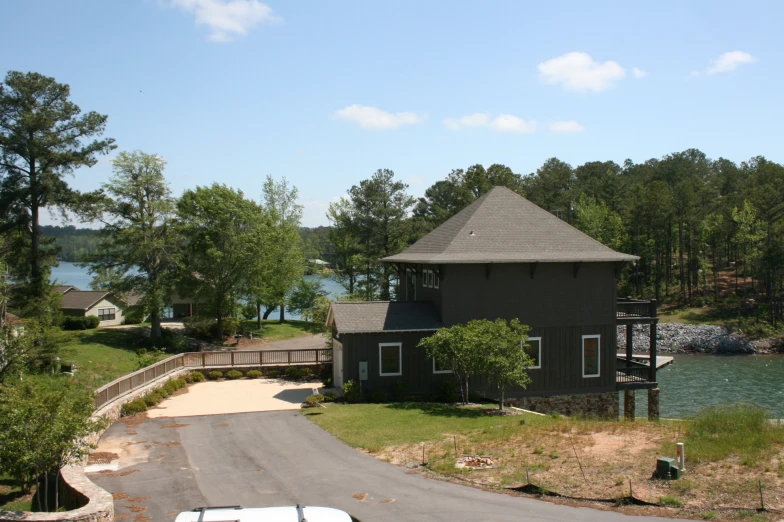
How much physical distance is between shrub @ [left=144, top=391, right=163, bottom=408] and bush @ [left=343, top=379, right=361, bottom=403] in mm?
7273

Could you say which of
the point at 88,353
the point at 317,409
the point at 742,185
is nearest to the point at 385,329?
the point at 317,409

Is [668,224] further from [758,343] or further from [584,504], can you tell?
[584,504]

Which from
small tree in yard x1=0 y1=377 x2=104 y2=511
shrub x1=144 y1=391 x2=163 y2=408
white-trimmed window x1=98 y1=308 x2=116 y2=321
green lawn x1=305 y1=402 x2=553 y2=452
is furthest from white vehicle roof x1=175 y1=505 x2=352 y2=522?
white-trimmed window x1=98 y1=308 x2=116 y2=321

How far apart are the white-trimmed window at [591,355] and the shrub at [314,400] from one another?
11358 millimetres

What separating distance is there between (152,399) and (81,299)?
3289 centimetres

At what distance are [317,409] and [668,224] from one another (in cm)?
5877

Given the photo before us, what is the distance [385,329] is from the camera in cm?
2536

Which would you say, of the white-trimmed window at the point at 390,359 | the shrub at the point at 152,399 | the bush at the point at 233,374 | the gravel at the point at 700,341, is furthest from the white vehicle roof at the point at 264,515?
the gravel at the point at 700,341

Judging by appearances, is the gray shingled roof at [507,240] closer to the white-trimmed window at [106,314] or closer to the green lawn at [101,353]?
the green lawn at [101,353]

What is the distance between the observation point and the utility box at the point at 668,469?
13.7m

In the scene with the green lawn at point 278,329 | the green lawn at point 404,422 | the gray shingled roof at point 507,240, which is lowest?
the green lawn at point 404,422

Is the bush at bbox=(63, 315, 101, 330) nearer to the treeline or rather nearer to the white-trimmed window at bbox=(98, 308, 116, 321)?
the white-trimmed window at bbox=(98, 308, 116, 321)

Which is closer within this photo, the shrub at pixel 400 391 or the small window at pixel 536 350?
the shrub at pixel 400 391

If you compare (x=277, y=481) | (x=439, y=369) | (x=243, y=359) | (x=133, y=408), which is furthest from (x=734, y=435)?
(x=243, y=359)
